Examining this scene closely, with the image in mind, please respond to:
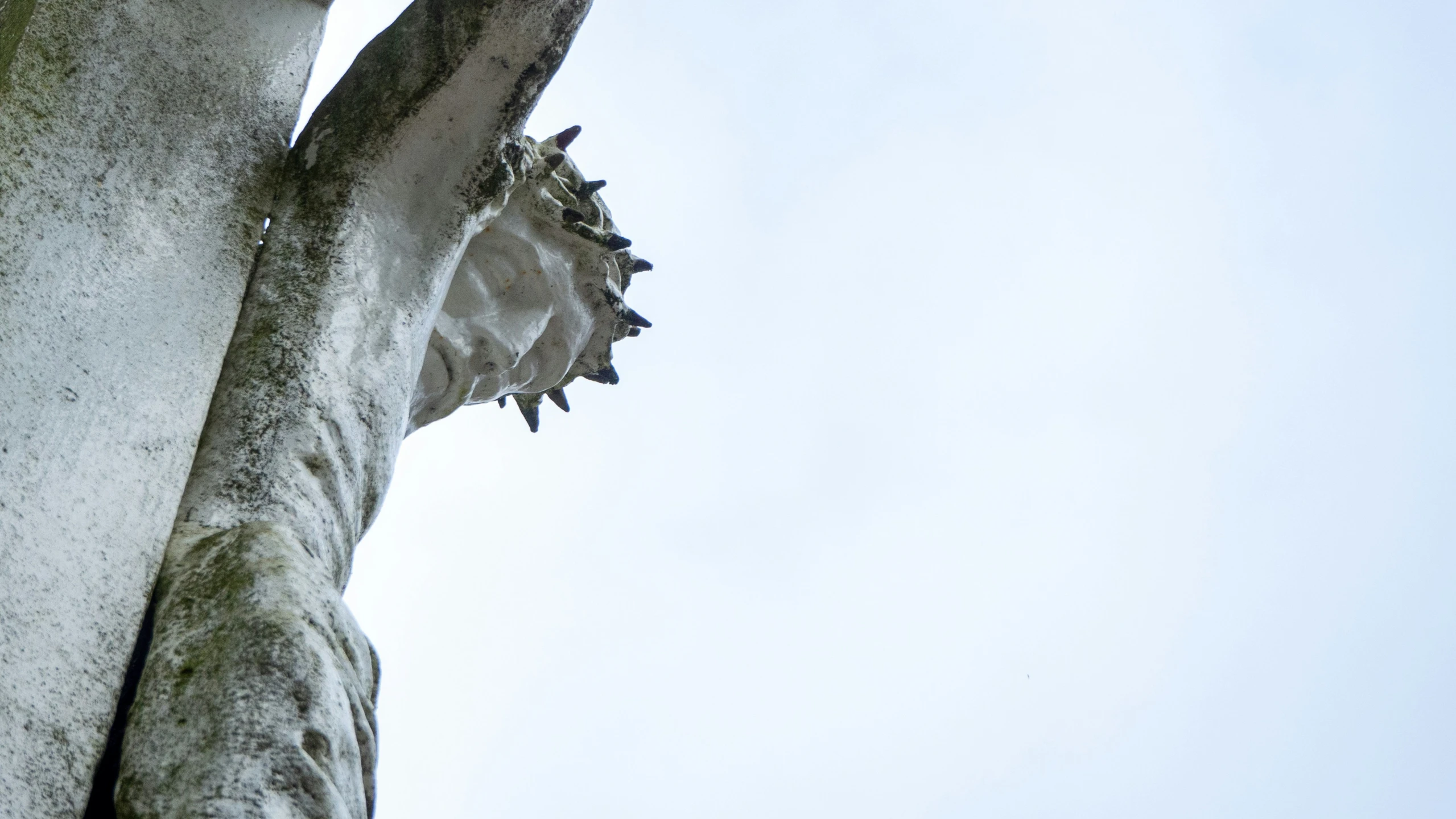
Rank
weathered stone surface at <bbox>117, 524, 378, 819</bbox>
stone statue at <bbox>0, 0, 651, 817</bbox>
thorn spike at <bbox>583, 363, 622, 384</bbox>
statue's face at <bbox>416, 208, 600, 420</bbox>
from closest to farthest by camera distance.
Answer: weathered stone surface at <bbox>117, 524, 378, 819</bbox> < stone statue at <bbox>0, 0, 651, 817</bbox> < statue's face at <bbox>416, 208, 600, 420</bbox> < thorn spike at <bbox>583, 363, 622, 384</bbox>

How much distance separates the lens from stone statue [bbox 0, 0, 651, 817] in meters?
2.34

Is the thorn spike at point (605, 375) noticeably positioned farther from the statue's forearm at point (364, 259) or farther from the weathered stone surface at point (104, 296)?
the weathered stone surface at point (104, 296)

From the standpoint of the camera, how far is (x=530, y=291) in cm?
379

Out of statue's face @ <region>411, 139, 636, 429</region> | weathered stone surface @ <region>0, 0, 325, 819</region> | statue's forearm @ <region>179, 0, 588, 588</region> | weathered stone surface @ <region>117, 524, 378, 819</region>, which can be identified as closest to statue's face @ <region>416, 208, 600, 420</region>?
statue's face @ <region>411, 139, 636, 429</region>

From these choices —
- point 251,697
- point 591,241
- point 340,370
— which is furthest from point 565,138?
point 251,697

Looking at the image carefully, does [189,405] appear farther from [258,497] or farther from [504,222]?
[504,222]

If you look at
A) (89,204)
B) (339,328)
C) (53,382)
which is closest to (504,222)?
(339,328)

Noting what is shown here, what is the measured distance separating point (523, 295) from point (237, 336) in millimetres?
855

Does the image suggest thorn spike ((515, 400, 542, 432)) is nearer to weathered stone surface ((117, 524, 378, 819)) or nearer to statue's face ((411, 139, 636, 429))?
statue's face ((411, 139, 636, 429))

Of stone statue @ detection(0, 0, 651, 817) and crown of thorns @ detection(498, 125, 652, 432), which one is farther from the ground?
crown of thorns @ detection(498, 125, 652, 432)

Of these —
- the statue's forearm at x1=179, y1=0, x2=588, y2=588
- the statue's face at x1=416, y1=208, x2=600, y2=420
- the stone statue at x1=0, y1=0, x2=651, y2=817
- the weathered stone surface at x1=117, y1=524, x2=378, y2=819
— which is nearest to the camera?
the weathered stone surface at x1=117, y1=524, x2=378, y2=819

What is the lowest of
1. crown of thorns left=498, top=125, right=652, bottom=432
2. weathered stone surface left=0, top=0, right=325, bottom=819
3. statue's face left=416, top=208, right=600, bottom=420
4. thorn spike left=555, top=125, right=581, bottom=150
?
weathered stone surface left=0, top=0, right=325, bottom=819

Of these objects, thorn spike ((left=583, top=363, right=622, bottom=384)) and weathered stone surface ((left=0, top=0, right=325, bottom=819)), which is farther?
Result: thorn spike ((left=583, top=363, right=622, bottom=384))

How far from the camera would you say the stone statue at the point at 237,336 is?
2.34 metres
